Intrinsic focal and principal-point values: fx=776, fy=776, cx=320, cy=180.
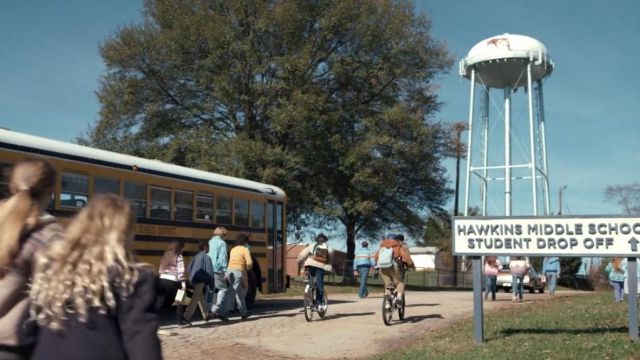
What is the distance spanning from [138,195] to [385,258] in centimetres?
447

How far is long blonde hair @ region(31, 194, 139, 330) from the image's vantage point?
290 centimetres

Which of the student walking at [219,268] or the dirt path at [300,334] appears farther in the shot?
the student walking at [219,268]

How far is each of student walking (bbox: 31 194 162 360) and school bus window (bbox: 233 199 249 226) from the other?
13220mm

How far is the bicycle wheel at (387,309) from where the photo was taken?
13.1 metres

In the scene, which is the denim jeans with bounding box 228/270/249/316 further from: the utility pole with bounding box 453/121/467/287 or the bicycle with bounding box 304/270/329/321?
the utility pole with bounding box 453/121/467/287

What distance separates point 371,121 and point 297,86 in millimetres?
3251

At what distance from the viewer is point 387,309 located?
13.3 metres

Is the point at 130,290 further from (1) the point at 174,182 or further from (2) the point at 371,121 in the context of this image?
(2) the point at 371,121

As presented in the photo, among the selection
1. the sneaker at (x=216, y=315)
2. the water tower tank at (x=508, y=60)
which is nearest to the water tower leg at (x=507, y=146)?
the water tower tank at (x=508, y=60)

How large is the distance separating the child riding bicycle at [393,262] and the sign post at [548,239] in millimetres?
2534

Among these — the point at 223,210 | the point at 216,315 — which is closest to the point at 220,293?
the point at 216,315

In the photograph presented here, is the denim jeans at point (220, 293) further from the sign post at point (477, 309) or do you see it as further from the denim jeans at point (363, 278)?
the denim jeans at point (363, 278)

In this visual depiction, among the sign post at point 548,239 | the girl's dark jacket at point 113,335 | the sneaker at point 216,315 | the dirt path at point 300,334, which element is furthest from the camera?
the sneaker at point 216,315

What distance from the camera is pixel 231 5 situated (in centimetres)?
2894
